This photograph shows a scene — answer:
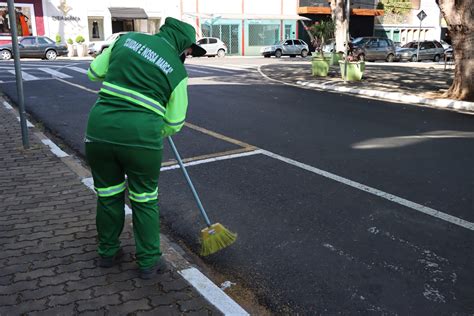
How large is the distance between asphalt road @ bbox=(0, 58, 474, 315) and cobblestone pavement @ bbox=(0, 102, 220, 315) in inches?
22.6

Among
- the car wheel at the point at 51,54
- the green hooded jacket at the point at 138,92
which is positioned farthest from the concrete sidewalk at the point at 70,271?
the car wheel at the point at 51,54

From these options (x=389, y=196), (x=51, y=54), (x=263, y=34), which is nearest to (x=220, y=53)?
(x=263, y=34)

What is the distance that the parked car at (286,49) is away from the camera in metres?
37.5

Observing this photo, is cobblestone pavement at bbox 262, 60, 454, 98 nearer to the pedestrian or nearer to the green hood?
the green hood

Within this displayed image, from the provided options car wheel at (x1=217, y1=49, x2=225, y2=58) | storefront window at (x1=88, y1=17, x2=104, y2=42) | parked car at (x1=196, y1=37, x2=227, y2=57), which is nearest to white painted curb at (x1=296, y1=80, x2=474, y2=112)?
parked car at (x1=196, y1=37, x2=227, y2=57)

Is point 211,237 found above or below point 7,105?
below

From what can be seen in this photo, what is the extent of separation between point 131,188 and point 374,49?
31.0 m

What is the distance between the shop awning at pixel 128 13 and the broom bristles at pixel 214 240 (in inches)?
1382

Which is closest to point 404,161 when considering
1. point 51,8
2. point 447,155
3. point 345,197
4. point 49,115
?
point 447,155

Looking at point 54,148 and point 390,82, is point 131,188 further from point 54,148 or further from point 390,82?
point 390,82

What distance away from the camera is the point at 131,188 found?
3260mm

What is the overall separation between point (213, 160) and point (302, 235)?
2.55m

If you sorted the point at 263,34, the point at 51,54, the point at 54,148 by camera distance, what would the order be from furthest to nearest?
the point at 263,34, the point at 51,54, the point at 54,148

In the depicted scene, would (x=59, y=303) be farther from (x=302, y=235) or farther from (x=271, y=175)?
(x=271, y=175)
